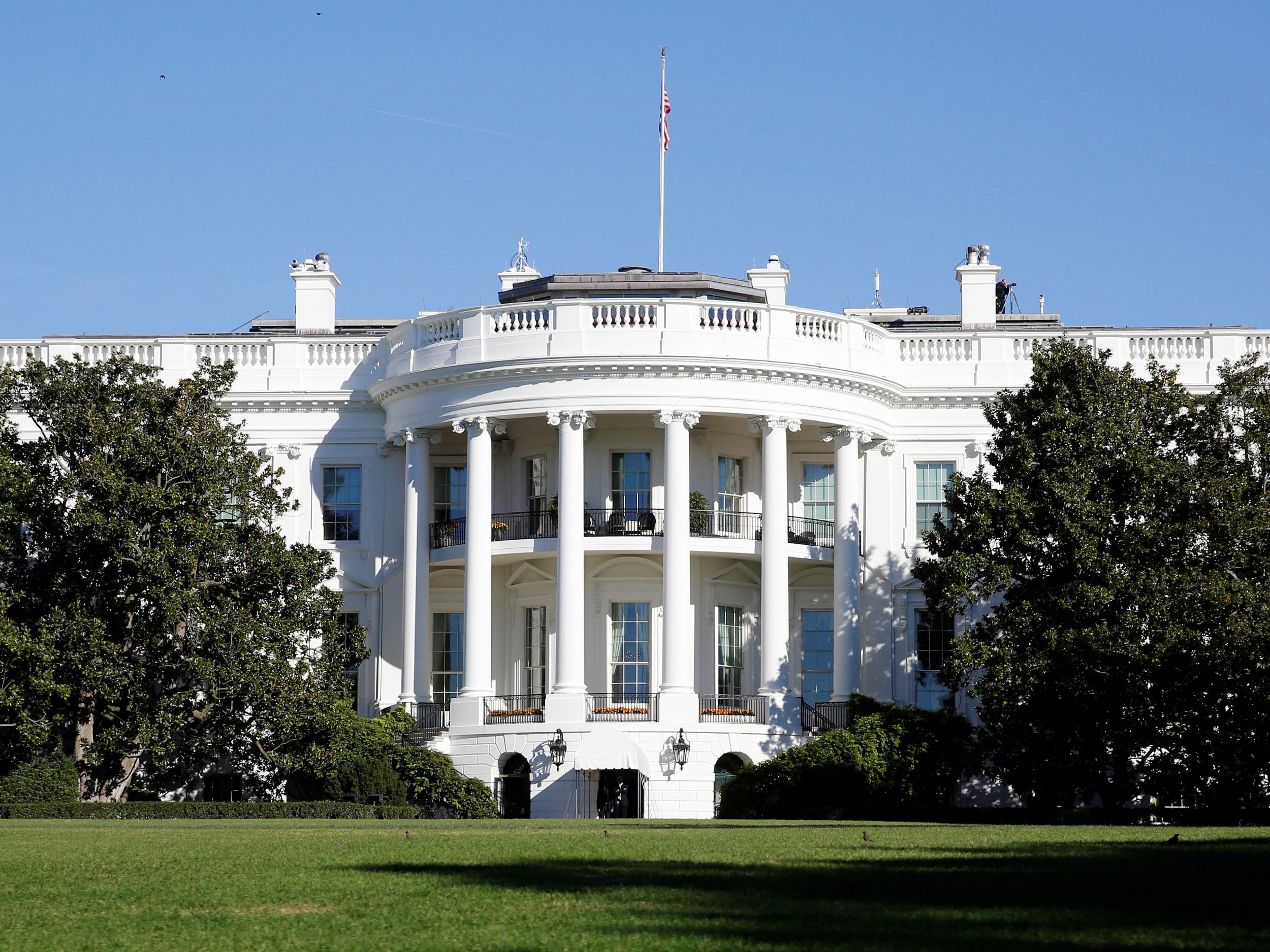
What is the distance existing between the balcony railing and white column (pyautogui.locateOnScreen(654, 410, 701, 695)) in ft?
2.41

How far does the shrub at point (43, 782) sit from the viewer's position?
37500mm

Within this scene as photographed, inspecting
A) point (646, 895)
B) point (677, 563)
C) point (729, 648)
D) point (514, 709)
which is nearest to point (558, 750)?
point (514, 709)

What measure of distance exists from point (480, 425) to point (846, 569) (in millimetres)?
9620

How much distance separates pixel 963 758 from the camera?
39.5 meters

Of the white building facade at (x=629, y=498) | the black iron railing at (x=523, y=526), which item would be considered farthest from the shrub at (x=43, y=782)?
the black iron railing at (x=523, y=526)

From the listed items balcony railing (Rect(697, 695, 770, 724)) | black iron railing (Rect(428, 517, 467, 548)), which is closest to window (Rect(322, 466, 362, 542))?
black iron railing (Rect(428, 517, 467, 548))

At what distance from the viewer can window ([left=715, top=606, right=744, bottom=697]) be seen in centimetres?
4562

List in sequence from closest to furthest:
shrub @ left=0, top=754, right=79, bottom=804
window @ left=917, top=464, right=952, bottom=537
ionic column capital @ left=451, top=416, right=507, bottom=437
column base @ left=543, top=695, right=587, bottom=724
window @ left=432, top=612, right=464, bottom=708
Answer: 1. shrub @ left=0, top=754, right=79, bottom=804
2. column base @ left=543, top=695, right=587, bottom=724
3. ionic column capital @ left=451, top=416, right=507, bottom=437
4. window @ left=432, top=612, right=464, bottom=708
5. window @ left=917, top=464, right=952, bottom=537

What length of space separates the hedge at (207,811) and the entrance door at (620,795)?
5222 mm

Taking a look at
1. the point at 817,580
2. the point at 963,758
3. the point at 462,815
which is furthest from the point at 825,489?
the point at 462,815

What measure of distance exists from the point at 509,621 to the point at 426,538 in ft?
10.5

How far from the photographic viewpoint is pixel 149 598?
126 ft

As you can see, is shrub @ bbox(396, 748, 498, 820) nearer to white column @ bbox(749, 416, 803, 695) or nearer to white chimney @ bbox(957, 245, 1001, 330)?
white column @ bbox(749, 416, 803, 695)

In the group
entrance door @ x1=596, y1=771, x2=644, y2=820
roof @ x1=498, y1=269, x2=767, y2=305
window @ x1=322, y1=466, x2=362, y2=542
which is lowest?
entrance door @ x1=596, y1=771, x2=644, y2=820
